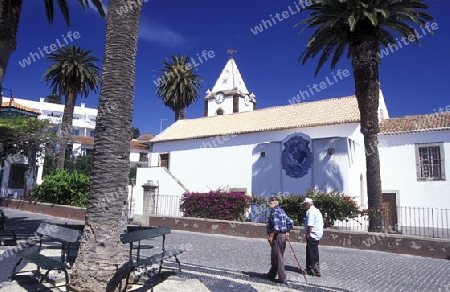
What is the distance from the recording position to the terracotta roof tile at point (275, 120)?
74.0 ft

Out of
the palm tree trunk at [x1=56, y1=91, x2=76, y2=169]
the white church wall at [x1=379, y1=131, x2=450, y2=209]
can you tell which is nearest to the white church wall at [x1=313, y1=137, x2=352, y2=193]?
the white church wall at [x1=379, y1=131, x2=450, y2=209]

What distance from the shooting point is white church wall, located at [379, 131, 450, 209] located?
63.1 ft

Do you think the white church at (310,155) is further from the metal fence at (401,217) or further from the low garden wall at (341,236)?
the low garden wall at (341,236)

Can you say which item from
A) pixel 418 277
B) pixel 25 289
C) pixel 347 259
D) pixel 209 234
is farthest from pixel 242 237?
pixel 25 289

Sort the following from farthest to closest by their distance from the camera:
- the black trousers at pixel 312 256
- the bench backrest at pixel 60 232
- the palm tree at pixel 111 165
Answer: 1. the black trousers at pixel 312 256
2. the bench backrest at pixel 60 232
3. the palm tree at pixel 111 165

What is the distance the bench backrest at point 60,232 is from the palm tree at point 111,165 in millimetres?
629

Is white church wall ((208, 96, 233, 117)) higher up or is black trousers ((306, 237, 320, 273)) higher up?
white church wall ((208, 96, 233, 117))

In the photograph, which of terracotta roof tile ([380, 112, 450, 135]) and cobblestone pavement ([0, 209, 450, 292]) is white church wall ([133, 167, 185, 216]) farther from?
terracotta roof tile ([380, 112, 450, 135])

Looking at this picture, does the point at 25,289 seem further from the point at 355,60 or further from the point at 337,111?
the point at 337,111

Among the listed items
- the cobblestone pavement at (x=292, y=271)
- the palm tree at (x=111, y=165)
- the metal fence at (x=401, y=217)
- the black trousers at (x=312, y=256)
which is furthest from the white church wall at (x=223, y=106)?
the palm tree at (x=111, y=165)

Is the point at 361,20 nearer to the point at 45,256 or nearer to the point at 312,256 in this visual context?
the point at 312,256

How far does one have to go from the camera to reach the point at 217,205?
1708 cm

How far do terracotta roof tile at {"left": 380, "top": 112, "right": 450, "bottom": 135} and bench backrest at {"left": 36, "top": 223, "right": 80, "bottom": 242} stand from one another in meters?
19.9

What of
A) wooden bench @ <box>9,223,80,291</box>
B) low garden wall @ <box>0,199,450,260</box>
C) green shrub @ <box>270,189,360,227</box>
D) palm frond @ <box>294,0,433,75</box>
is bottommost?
low garden wall @ <box>0,199,450,260</box>
